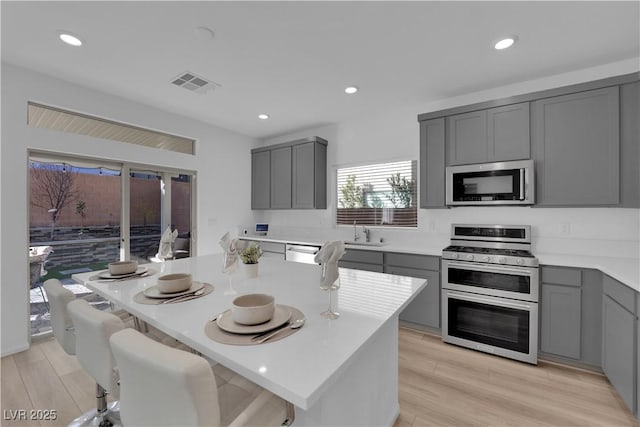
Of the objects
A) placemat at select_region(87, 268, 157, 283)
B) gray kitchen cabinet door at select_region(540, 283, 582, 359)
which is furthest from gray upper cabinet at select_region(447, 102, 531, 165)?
placemat at select_region(87, 268, 157, 283)

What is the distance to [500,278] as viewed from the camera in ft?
8.48

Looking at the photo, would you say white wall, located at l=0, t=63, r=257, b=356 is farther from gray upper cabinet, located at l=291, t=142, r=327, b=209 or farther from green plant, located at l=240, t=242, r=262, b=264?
green plant, located at l=240, t=242, r=262, b=264

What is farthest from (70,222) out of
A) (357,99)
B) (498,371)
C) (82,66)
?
(498,371)

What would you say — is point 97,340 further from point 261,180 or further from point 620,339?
point 261,180

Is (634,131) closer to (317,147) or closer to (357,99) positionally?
(357,99)

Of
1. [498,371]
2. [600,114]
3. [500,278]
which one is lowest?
[498,371]

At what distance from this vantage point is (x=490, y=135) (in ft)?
9.40

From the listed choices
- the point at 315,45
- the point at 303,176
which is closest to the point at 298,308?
the point at 315,45

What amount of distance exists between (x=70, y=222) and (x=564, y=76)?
218 inches

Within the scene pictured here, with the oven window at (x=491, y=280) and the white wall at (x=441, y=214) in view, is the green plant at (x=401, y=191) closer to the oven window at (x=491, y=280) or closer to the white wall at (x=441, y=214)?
the white wall at (x=441, y=214)

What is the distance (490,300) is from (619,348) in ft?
Answer: 2.77

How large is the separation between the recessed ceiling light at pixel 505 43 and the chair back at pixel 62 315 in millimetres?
3463

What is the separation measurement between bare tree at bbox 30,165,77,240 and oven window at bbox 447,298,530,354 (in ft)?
14.2

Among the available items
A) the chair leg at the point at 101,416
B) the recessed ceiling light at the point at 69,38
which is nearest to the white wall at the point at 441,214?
the recessed ceiling light at the point at 69,38
